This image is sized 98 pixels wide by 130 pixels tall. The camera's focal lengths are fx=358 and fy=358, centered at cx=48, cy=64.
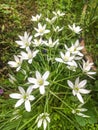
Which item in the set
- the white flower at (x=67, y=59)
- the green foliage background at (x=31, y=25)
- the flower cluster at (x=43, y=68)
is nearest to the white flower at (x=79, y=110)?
the flower cluster at (x=43, y=68)

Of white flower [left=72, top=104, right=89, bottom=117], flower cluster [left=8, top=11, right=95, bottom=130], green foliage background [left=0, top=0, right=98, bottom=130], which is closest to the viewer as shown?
flower cluster [left=8, top=11, right=95, bottom=130]

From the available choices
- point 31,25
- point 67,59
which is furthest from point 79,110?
point 31,25

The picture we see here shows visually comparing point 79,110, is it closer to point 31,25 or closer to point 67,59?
point 67,59

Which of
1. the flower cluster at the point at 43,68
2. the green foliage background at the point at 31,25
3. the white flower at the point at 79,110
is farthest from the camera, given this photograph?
the green foliage background at the point at 31,25

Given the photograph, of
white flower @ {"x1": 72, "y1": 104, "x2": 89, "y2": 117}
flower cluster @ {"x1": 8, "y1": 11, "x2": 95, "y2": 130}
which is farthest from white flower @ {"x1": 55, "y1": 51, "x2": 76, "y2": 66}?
white flower @ {"x1": 72, "y1": 104, "x2": 89, "y2": 117}

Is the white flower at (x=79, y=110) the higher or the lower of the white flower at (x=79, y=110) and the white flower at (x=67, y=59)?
the lower

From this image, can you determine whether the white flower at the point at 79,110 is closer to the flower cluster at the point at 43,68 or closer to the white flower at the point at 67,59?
the flower cluster at the point at 43,68

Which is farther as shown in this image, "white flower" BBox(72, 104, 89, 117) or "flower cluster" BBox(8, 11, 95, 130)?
"white flower" BBox(72, 104, 89, 117)

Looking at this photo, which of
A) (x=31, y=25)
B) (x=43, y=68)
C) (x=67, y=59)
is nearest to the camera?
(x=67, y=59)

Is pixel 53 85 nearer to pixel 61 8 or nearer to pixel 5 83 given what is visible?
pixel 5 83

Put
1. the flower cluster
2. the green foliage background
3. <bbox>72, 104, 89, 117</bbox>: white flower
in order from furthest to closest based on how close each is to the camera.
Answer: the green foliage background
<bbox>72, 104, 89, 117</bbox>: white flower
the flower cluster

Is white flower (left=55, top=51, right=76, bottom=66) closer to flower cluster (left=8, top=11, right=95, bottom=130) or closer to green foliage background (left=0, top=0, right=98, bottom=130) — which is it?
flower cluster (left=8, top=11, right=95, bottom=130)

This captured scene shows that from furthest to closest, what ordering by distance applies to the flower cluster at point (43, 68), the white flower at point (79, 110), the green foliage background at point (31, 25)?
the green foliage background at point (31, 25), the white flower at point (79, 110), the flower cluster at point (43, 68)
